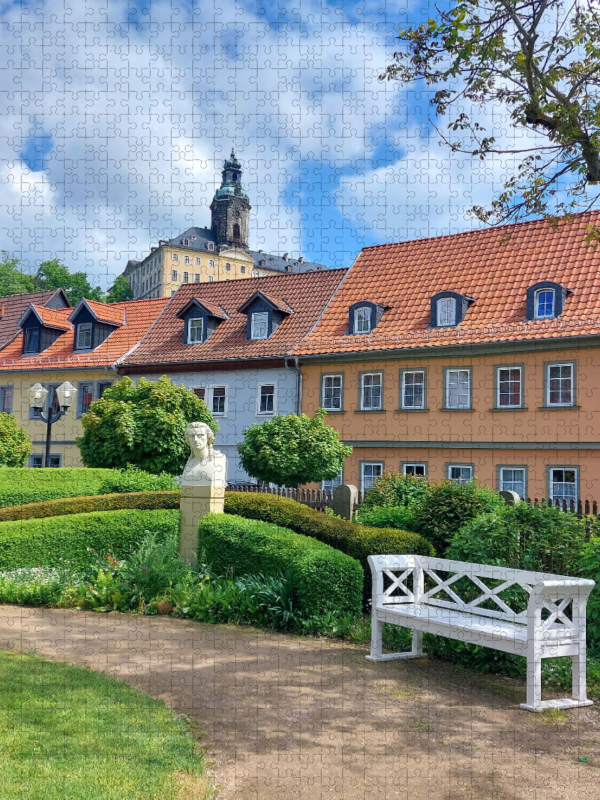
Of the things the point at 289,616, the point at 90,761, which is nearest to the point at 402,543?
the point at 289,616

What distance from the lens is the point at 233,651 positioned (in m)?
8.30

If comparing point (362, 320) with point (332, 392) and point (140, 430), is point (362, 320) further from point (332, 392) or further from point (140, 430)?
point (140, 430)

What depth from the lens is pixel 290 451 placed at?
2131 centimetres

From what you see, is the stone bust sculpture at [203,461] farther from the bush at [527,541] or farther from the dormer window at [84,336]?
the dormer window at [84,336]

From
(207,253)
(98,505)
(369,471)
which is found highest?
(207,253)

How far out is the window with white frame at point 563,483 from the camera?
73.3 feet

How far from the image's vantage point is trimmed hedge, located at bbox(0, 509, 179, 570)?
39.5 feet

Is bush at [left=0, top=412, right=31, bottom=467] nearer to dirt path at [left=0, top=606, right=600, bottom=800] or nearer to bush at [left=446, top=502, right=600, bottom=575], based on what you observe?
dirt path at [left=0, top=606, right=600, bottom=800]

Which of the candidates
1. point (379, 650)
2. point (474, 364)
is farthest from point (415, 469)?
point (379, 650)

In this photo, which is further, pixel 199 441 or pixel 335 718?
pixel 199 441

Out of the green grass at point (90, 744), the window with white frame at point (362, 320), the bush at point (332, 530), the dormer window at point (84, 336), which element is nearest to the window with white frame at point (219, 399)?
the window with white frame at point (362, 320)

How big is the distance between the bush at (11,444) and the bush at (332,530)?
14247 millimetres

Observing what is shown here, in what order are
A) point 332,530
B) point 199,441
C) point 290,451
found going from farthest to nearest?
1. point 290,451
2. point 199,441
3. point 332,530

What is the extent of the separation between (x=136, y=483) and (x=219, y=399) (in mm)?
11376
